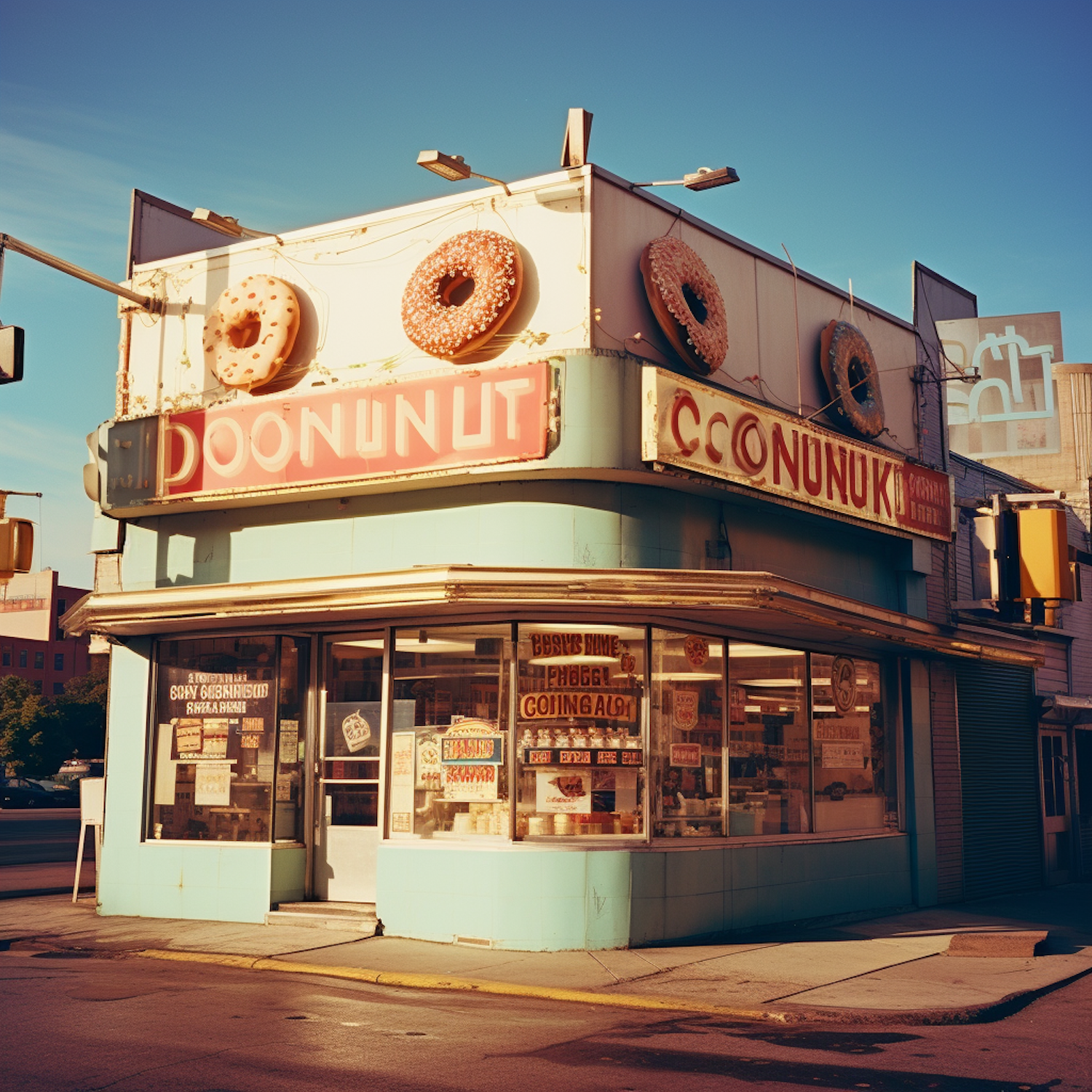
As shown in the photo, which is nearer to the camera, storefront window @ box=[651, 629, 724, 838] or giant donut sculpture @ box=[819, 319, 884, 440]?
storefront window @ box=[651, 629, 724, 838]

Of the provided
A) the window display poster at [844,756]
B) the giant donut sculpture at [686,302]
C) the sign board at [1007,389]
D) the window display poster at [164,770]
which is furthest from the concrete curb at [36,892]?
the sign board at [1007,389]

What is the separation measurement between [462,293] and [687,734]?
509 cm

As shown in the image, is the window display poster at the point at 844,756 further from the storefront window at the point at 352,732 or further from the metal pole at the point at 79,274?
the metal pole at the point at 79,274

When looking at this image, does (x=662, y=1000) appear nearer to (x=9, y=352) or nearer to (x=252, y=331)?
(x=9, y=352)

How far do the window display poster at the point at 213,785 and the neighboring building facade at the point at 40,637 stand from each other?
81.1 meters

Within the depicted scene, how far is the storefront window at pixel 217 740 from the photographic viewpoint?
13.8 m

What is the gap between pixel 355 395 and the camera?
12945mm

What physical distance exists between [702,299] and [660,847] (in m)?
5.61

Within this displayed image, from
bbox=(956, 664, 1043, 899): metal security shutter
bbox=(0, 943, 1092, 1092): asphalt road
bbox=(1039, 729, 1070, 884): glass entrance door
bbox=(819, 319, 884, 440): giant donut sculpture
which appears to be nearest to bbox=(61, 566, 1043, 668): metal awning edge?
bbox=(819, 319, 884, 440): giant donut sculpture

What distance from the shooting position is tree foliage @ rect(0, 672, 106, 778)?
67812 millimetres

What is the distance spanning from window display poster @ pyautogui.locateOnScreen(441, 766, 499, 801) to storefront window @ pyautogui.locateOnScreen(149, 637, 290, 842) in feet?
6.96

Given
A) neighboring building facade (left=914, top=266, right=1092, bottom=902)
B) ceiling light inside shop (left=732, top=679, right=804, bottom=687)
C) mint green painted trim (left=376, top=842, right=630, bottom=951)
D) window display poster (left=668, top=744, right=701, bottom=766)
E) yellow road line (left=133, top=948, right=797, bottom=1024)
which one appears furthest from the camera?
neighboring building facade (left=914, top=266, right=1092, bottom=902)

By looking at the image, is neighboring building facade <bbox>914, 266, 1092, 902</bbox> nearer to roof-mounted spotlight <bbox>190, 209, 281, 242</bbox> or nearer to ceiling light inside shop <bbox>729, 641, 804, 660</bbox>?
ceiling light inside shop <bbox>729, 641, 804, 660</bbox>

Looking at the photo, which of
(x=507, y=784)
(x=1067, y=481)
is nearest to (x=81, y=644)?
(x=1067, y=481)
